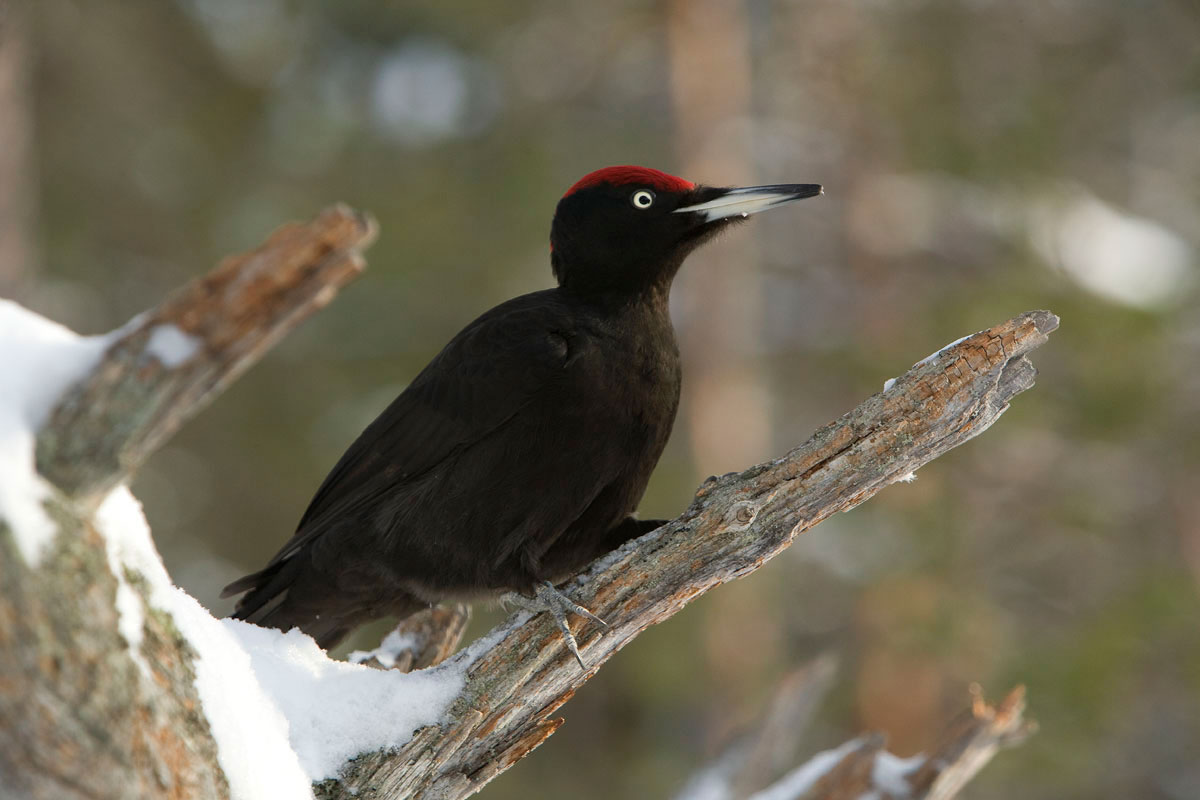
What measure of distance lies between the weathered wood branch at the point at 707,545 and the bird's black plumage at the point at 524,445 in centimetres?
39

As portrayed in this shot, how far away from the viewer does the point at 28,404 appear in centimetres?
177

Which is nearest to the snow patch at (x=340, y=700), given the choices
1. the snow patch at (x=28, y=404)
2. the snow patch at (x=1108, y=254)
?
the snow patch at (x=28, y=404)

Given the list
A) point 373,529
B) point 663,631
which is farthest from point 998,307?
point 373,529

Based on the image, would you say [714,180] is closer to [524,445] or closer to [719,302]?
[719,302]

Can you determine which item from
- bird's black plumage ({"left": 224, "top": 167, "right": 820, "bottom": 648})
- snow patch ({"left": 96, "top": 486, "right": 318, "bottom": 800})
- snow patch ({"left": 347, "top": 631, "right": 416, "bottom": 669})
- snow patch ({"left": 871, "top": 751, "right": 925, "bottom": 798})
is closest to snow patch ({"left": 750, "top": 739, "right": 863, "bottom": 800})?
snow patch ({"left": 871, "top": 751, "right": 925, "bottom": 798})

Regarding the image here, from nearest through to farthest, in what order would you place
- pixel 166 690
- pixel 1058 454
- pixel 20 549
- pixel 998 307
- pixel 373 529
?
pixel 20 549 < pixel 166 690 < pixel 373 529 < pixel 998 307 < pixel 1058 454

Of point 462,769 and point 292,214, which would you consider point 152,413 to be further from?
point 292,214

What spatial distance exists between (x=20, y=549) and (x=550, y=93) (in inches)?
450

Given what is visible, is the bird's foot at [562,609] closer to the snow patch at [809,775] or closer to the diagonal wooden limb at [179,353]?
the snow patch at [809,775]

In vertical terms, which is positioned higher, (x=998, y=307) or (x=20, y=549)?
(x=20, y=549)

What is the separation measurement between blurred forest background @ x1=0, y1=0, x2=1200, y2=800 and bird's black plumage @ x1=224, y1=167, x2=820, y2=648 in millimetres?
6148

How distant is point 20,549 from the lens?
174cm

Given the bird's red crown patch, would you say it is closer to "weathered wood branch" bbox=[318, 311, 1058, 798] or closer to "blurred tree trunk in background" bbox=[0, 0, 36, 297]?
"weathered wood branch" bbox=[318, 311, 1058, 798]

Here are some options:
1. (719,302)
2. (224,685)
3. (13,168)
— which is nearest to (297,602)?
(224,685)
